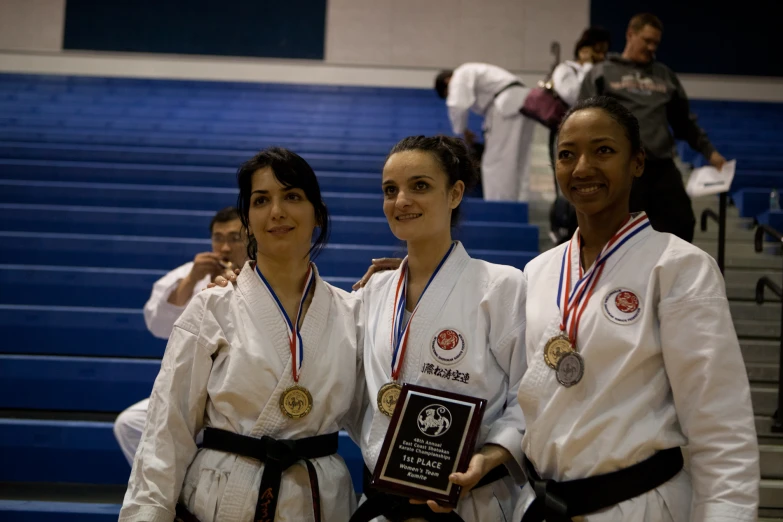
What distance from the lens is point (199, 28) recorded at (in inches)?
399

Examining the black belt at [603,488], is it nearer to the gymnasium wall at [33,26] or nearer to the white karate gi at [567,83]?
the white karate gi at [567,83]

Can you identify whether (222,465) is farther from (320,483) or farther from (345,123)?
(345,123)

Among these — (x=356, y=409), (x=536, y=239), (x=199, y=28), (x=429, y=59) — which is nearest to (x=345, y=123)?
(x=429, y=59)

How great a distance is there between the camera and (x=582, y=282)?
177 cm

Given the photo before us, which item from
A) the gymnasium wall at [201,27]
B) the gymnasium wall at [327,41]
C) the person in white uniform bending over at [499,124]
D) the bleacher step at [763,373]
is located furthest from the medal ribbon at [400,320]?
the gymnasium wall at [201,27]

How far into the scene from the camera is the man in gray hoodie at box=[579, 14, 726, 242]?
3.49 metres

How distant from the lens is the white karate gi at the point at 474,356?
184cm

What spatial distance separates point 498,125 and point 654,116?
7.94 ft

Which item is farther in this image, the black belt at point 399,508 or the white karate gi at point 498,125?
the white karate gi at point 498,125

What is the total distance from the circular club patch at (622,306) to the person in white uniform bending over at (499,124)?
435cm

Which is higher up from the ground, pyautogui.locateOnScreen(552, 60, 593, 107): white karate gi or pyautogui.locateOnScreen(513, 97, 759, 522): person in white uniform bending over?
pyautogui.locateOnScreen(552, 60, 593, 107): white karate gi

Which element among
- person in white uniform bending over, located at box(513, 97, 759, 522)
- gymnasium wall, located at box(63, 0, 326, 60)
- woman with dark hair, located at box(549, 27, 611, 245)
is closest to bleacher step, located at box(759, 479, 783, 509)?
woman with dark hair, located at box(549, 27, 611, 245)

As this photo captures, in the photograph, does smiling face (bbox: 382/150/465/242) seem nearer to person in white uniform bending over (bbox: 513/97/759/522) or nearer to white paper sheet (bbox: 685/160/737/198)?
person in white uniform bending over (bbox: 513/97/759/522)

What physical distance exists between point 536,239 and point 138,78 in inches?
263
